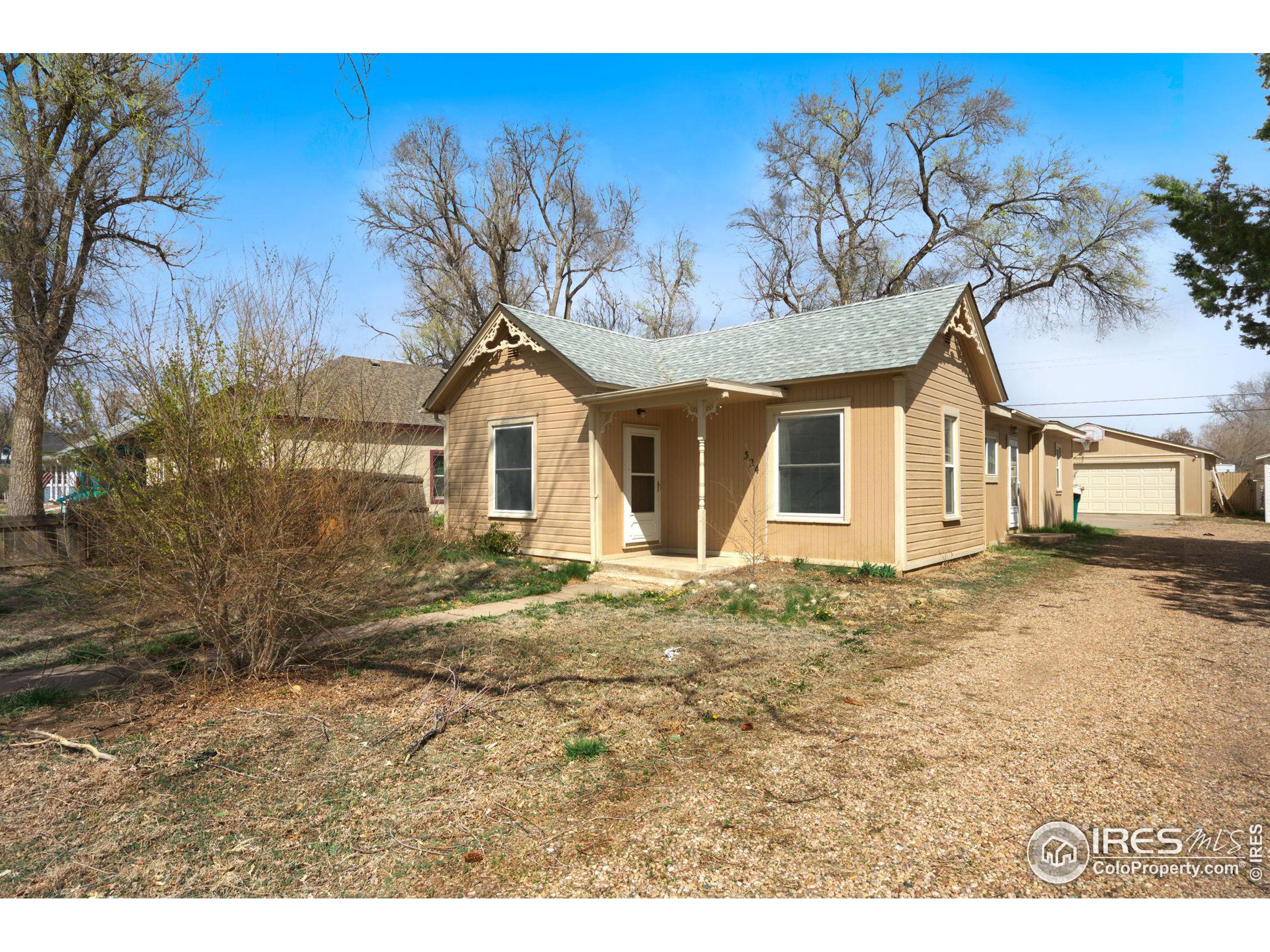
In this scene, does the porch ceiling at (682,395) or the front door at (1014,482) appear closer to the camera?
the porch ceiling at (682,395)

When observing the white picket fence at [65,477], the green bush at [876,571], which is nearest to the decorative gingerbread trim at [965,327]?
the green bush at [876,571]

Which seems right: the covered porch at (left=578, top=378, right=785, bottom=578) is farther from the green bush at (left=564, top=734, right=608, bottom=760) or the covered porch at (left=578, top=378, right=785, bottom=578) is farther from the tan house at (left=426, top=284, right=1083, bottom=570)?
the green bush at (left=564, top=734, right=608, bottom=760)

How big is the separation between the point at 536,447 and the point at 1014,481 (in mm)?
11091

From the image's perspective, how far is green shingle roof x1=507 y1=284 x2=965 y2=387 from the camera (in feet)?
34.0

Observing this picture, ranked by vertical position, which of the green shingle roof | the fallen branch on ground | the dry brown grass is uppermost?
the green shingle roof

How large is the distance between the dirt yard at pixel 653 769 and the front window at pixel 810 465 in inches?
156

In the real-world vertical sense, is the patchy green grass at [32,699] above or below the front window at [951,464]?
below

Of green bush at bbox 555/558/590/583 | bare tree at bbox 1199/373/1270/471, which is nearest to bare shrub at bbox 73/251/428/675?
green bush at bbox 555/558/590/583

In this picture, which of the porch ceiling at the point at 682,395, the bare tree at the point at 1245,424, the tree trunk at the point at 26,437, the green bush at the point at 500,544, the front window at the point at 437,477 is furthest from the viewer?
the bare tree at the point at 1245,424

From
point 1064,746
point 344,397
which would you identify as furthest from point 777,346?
point 1064,746

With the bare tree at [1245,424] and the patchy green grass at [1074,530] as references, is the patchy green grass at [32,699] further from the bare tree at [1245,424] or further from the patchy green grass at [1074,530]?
the bare tree at [1245,424]

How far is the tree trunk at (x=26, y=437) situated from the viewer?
1198 cm

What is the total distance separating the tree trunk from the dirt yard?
33.6ft

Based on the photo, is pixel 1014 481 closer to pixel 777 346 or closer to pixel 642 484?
pixel 777 346
